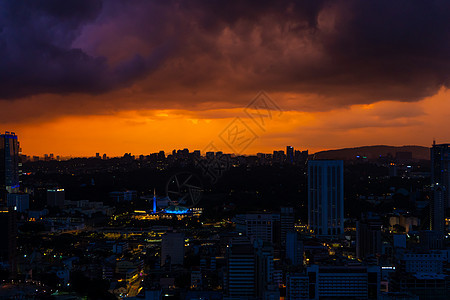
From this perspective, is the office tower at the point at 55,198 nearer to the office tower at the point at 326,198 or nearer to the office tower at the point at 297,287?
the office tower at the point at 326,198

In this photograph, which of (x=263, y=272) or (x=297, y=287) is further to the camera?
(x=263, y=272)

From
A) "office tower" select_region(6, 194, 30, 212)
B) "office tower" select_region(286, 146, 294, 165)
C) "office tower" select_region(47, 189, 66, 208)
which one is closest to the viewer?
"office tower" select_region(6, 194, 30, 212)

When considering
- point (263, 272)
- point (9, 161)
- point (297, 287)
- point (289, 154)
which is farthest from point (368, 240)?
point (9, 161)

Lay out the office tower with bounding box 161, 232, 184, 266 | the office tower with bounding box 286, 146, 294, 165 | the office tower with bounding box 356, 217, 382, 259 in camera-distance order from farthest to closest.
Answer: the office tower with bounding box 286, 146, 294, 165
the office tower with bounding box 356, 217, 382, 259
the office tower with bounding box 161, 232, 184, 266

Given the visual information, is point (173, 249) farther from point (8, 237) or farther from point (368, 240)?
point (368, 240)

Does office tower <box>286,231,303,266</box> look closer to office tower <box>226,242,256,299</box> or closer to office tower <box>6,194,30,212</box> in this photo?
office tower <box>226,242,256,299</box>

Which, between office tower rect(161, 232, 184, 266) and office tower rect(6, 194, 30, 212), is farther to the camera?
office tower rect(6, 194, 30, 212)

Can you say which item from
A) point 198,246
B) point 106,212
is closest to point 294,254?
point 198,246

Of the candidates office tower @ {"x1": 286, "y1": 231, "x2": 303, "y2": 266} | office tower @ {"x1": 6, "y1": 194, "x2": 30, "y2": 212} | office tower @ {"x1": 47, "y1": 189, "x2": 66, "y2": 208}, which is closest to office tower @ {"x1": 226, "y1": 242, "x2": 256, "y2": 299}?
office tower @ {"x1": 286, "y1": 231, "x2": 303, "y2": 266}
